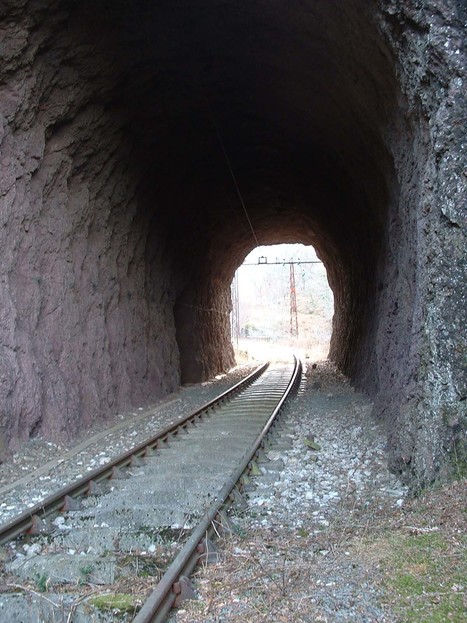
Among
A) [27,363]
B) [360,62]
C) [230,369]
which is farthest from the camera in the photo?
[230,369]

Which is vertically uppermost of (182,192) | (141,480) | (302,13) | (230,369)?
(302,13)

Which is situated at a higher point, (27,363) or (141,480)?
(27,363)

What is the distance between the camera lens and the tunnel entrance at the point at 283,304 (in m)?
56.6

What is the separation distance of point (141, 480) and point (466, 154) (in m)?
4.79

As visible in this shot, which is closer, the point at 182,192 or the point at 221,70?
the point at 221,70

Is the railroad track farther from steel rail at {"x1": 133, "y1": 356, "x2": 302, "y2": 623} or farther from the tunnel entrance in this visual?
the tunnel entrance

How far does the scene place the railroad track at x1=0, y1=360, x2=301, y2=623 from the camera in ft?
11.5

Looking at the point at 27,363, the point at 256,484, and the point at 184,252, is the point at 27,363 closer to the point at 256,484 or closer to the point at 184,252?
the point at 256,484

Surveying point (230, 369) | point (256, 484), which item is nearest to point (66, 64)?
point (256, 484)

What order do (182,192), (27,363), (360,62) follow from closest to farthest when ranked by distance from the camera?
(360,62)
(27,363)
(182,192)

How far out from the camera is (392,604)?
3.29m

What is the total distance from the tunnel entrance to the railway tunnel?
35198mm

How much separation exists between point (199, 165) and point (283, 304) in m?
74.9

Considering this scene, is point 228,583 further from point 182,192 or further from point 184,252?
point 184,252
